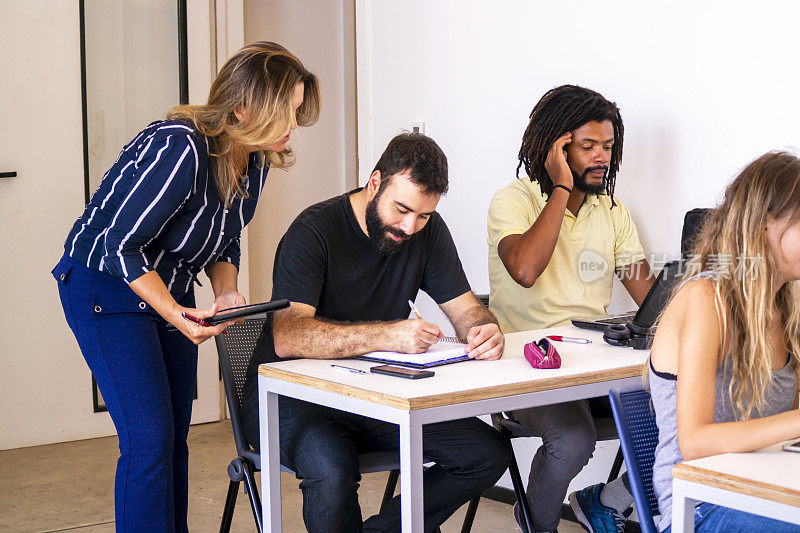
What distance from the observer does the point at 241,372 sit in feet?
7.93

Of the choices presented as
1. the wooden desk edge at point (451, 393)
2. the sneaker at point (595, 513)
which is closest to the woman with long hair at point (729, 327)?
the wooden desk edge at point (451, 393)

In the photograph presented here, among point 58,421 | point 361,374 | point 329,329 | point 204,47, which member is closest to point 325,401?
point 361,374

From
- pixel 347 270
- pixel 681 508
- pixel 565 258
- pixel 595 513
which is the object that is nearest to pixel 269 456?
pixel 347 270

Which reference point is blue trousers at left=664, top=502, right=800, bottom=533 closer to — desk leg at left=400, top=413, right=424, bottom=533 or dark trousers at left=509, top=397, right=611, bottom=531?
desk leg at left=400, top=413, right=424, bottom=533

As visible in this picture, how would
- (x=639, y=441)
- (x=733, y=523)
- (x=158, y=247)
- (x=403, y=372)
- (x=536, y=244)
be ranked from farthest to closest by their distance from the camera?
(x=536, y=244) < (x=158, y=247) < (x=403, y=372) < (x=639, y=441) < (x=733, y=523)

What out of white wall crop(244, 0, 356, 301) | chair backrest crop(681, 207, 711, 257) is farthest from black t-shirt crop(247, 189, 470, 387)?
white wall crop(244, 0, 356, 301)

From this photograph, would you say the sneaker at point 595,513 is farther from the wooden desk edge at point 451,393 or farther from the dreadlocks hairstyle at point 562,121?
the dreadlocks hairstyle at point 562,121

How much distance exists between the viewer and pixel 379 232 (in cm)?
232

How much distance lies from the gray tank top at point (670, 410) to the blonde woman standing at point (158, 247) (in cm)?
97

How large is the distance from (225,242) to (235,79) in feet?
1.43

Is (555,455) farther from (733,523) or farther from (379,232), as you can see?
(733,523)

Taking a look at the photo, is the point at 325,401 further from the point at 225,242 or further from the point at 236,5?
the point at 236,5

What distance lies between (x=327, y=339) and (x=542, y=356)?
50 centimetres

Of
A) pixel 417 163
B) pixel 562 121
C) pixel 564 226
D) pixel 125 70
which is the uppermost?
pixel 125 70
